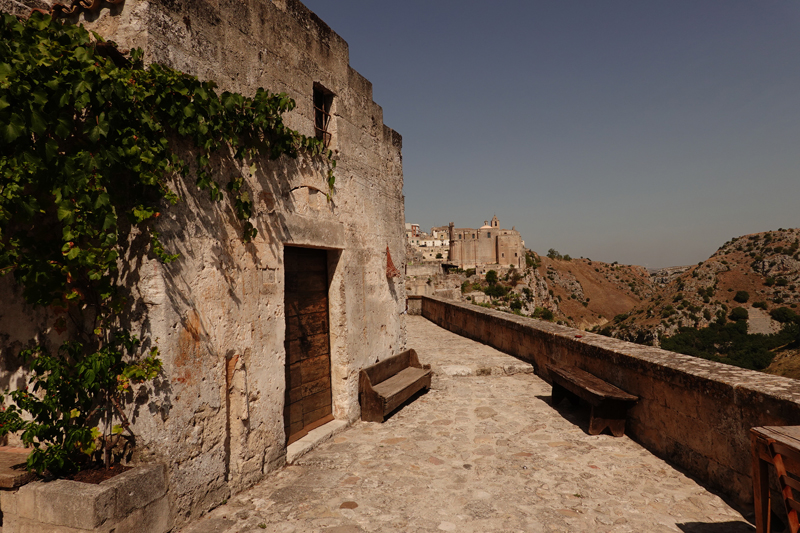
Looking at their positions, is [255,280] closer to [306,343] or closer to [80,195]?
[306,343]

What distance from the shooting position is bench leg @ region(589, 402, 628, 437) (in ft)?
15.4

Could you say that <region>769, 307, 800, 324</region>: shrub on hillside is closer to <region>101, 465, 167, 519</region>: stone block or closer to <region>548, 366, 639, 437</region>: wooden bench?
<region>548, 366, 639, 437</region>: wooden bench

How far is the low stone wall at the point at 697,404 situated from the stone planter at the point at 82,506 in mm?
4312

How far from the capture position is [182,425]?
3.07 m

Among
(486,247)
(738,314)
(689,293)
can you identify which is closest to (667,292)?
(689,293)

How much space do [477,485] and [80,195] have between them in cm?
369

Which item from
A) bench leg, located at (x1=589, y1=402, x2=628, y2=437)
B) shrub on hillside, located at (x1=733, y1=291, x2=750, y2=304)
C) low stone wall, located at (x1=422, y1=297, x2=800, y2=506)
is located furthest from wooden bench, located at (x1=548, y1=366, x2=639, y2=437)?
shrub on hillside, located at (x1=733, y1=291, x2=750, y2=304)

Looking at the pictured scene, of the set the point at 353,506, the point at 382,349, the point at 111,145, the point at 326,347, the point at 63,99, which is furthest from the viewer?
the point at 382,349

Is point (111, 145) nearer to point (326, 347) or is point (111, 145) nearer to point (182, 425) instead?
point (182, 425)

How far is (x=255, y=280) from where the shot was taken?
152 inches

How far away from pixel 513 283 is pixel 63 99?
57705mm

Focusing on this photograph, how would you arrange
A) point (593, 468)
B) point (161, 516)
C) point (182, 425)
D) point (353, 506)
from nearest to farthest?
1. point (161, 516)
2. point (182, 425)
3. point (353, 506)
4. point (593, 468)

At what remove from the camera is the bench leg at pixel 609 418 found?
4703 millimetres

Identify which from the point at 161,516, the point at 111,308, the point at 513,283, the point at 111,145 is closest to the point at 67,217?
the point at 111,145
